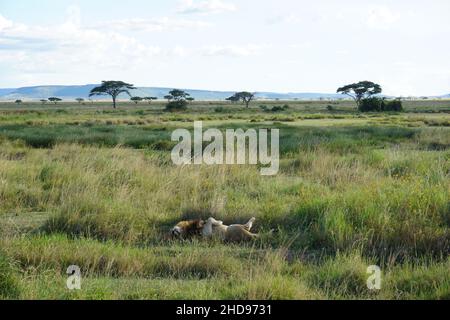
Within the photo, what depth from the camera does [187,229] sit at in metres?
7.86

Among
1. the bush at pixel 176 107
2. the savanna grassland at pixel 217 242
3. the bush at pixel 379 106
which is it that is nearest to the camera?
the savanna grassland at pixel 217 242

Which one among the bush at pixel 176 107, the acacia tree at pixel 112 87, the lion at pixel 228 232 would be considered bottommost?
the bush at pixel 176 107

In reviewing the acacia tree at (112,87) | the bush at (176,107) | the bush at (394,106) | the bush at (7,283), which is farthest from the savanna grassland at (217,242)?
the acacia tree at (112,87)

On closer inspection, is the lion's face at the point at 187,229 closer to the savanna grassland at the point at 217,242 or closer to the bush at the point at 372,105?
the savanna grassland at the point at 217,242

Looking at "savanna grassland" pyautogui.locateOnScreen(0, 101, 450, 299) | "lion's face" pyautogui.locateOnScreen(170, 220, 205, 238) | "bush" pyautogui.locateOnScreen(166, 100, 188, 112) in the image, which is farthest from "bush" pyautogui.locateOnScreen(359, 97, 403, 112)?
"lion's face" pyautogui.locateOnScreen(170, 220, 205, 238)

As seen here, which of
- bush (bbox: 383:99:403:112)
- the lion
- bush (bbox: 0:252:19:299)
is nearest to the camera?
bush (bbox: 0:252:19:299)

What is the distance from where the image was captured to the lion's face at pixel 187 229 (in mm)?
7719

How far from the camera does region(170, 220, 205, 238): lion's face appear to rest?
7719 millimetres

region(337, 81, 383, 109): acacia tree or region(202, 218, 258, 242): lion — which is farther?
region(337, 81, 383, 109): acacia tree

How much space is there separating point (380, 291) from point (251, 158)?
31.9ft

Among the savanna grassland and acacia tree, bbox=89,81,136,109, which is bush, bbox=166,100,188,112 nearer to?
acacia tree, bbox=89,81,136,109

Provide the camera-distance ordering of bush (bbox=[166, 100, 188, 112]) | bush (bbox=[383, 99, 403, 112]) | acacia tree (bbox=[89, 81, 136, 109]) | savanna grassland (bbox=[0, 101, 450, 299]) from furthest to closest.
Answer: acacia tree (bbox=[89, 81, 136, 109]) → bush (bbox=[166, 100, 188, 112]) → bush (bbox=[383, 99, 403, 112]) → savanna grassland (bbox=[0, 101, 450, 299])

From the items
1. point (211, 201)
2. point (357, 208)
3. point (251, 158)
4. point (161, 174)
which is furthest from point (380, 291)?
point (251, 158)

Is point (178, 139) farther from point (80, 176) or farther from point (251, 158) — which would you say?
point (80, 176)
